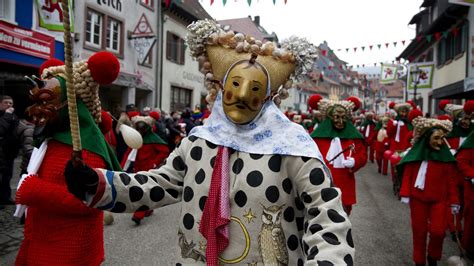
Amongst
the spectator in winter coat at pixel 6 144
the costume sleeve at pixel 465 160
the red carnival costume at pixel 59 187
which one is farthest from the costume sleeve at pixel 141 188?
the spectator in winter coat at pixel 6 144

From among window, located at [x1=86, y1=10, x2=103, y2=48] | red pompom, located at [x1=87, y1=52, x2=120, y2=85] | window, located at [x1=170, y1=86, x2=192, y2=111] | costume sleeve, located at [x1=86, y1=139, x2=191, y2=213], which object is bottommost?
costume sleeve, located at [x1=86, y1=139, x2=191, y2=213]

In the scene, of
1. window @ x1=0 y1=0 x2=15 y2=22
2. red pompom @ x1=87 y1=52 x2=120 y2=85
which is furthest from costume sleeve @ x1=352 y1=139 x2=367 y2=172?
window @ x1=0 y1=0 x2=15 y2=22

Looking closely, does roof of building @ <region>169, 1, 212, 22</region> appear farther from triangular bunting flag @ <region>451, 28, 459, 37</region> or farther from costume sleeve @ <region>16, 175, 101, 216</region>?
costume sleeve @ <region>16, 175, 101, 216</region>

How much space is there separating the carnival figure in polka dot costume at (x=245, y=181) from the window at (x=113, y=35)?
1410 centimetres

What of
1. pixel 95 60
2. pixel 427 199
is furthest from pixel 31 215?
pixel 427 199

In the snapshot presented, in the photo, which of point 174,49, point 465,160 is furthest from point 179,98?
point 465,160

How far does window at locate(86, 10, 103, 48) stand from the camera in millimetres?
14155

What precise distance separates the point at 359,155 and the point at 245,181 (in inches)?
157

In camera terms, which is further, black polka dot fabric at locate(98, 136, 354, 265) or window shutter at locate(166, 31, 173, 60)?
window shutter at locate(166, 31, 173, 60)

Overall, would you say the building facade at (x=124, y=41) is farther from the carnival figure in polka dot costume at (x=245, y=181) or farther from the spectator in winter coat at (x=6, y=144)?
the carnival figure in polka dot costume at (x=245, y=181)

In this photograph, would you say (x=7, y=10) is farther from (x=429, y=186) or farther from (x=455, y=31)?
(x=455, y=31)

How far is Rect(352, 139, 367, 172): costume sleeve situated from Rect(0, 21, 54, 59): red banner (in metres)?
9.11

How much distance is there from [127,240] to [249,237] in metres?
3.94

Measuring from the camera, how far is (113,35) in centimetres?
1553
